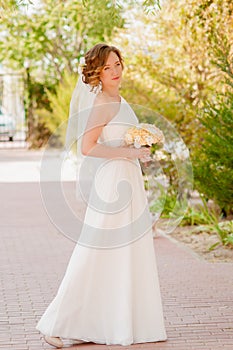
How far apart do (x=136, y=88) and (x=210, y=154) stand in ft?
16.0

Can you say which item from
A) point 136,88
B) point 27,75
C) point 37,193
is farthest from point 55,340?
point 27,75

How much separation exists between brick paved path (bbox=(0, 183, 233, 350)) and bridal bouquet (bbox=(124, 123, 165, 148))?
4.18ft

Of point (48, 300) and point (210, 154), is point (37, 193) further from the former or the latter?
point (48, 300)

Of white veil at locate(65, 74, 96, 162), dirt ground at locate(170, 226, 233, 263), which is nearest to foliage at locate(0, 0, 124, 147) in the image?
dirt ground at locate(170, 226, 233, 263)

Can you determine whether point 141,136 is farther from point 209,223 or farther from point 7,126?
point 7,126

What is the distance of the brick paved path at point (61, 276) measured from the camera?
18.3 feet

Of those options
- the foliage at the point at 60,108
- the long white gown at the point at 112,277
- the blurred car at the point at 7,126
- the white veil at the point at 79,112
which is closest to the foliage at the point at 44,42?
the foliage at the point at 60,108

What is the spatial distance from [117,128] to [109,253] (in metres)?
0.80

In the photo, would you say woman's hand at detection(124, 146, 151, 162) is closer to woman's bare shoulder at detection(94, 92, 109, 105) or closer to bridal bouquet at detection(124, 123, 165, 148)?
bridal bouquet at detection(124, 123, 165, 148)

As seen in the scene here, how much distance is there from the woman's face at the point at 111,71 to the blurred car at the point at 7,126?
1027 inches

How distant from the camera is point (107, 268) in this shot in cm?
534

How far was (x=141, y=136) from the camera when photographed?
17.6 feet

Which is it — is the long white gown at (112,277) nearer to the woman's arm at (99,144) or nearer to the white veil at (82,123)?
the woman's arm at (99,144)

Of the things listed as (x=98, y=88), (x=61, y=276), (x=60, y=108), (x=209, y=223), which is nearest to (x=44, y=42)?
(x=60, y=108)
